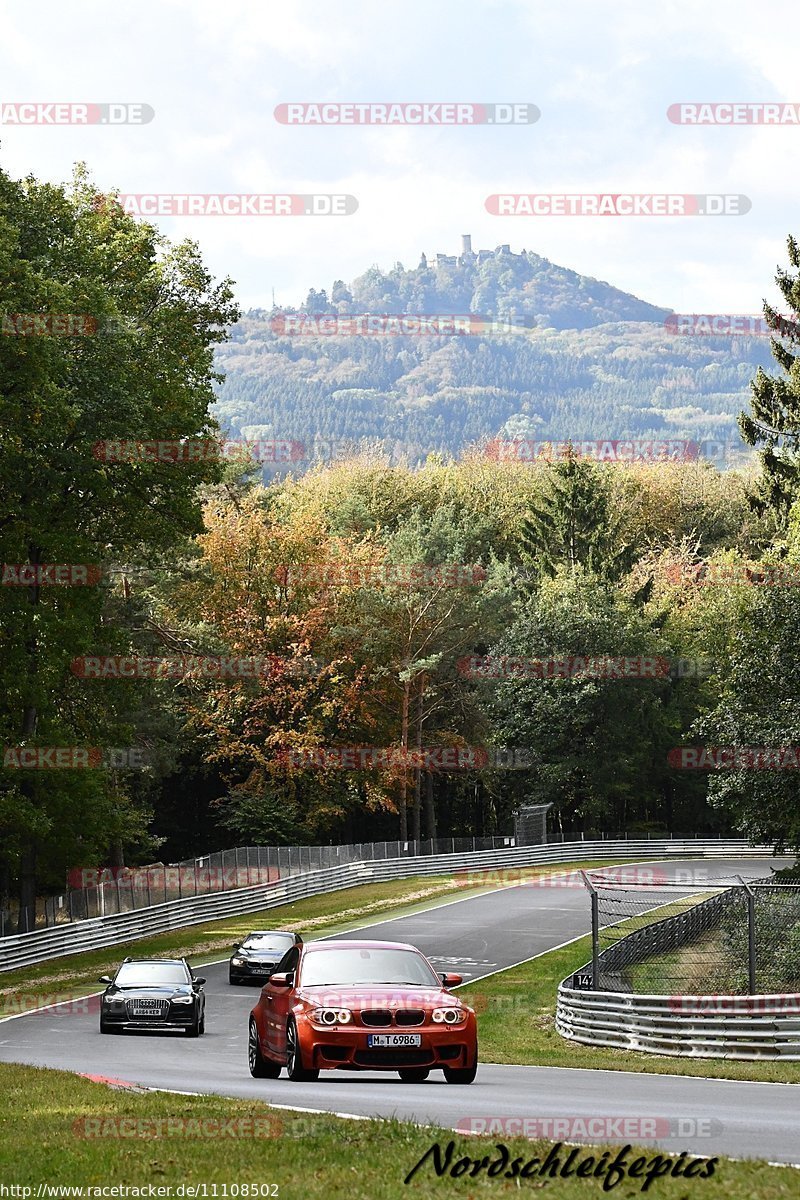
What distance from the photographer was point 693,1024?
1962 cm

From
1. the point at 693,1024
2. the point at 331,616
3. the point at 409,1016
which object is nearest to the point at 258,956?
the point at 693,1024

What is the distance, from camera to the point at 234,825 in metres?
64.8

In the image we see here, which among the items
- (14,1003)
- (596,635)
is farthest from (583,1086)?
(596,635)

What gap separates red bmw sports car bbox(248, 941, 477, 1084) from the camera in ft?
46.4

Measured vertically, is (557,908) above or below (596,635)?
below

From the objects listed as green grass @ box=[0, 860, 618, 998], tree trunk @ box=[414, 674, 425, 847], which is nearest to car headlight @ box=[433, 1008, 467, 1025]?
green grass @ box=[0, 860, 618, 998]

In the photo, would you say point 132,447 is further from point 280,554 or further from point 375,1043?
point 280,554

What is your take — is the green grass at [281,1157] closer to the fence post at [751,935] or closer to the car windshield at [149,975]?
the fence post at [751,935]

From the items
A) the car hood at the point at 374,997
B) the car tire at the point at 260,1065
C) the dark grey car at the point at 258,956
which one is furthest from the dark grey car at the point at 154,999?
the car hood at the point at 374,997

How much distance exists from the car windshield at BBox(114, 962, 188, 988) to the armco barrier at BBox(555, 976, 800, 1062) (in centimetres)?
649

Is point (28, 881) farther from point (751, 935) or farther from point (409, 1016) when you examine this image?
point (409, 1016)

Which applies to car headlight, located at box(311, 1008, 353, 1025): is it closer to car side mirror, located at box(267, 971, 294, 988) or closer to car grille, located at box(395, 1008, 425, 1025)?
car grille, located at box(395, 1008, 425, 1025)

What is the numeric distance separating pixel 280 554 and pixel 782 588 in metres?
38.6

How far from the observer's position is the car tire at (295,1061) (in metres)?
14.4
